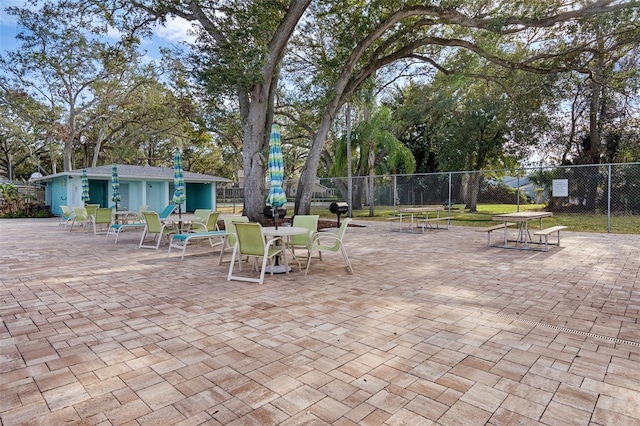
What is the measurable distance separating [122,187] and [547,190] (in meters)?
23.1

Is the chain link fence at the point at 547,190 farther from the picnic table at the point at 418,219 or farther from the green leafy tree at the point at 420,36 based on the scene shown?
the green leafy tree at the point at 420,36

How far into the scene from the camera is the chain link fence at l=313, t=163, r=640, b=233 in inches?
602

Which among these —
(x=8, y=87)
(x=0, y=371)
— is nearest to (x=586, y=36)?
(x=0, y=371)

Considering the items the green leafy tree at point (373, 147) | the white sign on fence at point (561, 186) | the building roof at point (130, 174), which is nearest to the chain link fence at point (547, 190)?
the white sign on fence at point (561, 186)

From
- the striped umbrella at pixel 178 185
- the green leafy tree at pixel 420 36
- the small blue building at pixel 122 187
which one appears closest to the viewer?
the striped umbrella at pixel 178 185

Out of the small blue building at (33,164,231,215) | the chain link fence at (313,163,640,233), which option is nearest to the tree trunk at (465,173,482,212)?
the chain link fence at (313,163,640,233)

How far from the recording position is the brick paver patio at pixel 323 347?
221 centimetres

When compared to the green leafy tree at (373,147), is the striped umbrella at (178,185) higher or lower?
lower

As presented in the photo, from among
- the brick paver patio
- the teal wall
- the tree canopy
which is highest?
the tree canopy

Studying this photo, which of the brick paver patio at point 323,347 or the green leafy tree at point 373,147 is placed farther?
the green leafy tree at point 373,147

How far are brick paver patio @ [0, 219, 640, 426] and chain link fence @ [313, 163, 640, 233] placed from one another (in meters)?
9.89

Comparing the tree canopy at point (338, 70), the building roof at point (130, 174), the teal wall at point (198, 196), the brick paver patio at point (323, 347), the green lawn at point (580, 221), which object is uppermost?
the tree canopy at point (338, 70)

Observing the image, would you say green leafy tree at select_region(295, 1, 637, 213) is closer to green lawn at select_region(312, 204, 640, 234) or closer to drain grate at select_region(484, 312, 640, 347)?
green lawn at select_region(312, 204, 640, 234)

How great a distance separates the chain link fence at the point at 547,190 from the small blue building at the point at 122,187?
10579 millimetres
